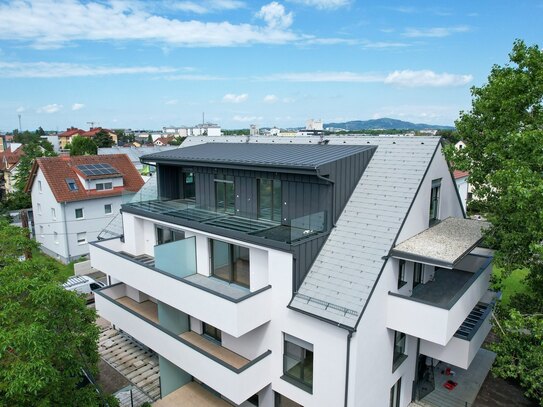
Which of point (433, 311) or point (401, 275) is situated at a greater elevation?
point (401, 275)

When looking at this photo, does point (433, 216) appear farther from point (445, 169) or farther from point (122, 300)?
point (122, 300)

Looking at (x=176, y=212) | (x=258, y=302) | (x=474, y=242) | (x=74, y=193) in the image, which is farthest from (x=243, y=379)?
(x=74, y=193)

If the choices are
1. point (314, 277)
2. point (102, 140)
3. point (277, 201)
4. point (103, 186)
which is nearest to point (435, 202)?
point (277, 201)

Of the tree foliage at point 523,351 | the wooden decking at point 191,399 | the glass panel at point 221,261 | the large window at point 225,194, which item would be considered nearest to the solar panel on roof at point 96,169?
the large window at point 225,194

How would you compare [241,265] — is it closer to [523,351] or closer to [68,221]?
[523,351]

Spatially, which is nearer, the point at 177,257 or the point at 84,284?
the point at 177,257

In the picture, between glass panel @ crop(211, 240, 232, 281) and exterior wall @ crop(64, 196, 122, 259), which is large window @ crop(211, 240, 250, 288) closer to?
glass panel @ crop(211, 240, 232, 281)
